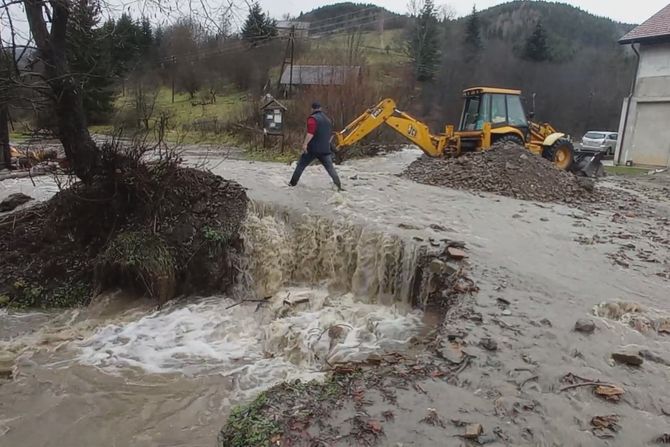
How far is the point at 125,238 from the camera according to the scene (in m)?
8.02

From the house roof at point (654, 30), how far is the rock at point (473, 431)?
2468 cm

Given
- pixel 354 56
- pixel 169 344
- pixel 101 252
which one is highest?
pixel 354 56

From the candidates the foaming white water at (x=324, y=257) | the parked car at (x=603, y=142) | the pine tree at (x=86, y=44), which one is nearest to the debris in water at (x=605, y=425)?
the foaming white water at (x=324, y=257)

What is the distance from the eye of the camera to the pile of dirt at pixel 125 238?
7.88 m

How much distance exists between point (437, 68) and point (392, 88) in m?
20.0

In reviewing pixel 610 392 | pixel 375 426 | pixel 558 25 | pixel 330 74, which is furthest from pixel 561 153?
pixel 558 25

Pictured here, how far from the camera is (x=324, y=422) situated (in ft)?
12.3

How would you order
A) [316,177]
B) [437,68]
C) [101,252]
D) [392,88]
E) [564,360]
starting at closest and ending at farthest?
[564,360]
[101,252]
[316,177]
[392,88]
[437,68]

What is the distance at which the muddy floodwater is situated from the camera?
13.6 feet

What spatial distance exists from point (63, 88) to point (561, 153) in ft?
46.2

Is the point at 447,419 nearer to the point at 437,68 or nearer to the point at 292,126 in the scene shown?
the point at 292,126

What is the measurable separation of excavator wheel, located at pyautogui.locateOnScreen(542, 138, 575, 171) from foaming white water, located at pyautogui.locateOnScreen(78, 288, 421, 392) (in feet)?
36.0

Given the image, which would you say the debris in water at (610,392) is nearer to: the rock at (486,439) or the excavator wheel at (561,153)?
the rock at (486,439)

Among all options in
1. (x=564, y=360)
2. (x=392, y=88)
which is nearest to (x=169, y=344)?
(x=564, y=360)
